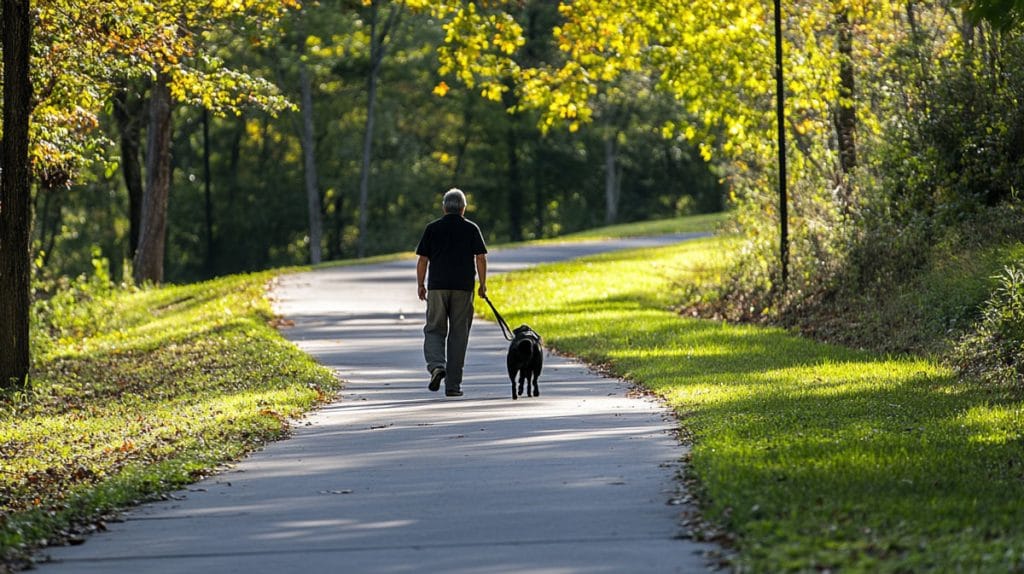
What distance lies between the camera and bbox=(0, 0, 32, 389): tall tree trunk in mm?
17828

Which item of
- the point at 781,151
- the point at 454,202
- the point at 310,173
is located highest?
the point at 310,173

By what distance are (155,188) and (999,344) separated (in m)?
28.5

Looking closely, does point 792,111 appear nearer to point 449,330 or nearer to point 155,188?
point 449,330

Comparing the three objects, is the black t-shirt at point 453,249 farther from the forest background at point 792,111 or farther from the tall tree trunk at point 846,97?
the tall tree trunk at point 846,97

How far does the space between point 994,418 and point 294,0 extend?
549 inches

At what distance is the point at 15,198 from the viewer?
60.0 feet

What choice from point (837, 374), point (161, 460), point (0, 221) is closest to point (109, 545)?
point (161, 460)

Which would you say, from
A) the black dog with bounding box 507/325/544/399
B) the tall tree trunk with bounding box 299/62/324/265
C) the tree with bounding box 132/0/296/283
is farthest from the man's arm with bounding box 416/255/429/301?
the tall tree trunk with bounding box 299/62/324/265

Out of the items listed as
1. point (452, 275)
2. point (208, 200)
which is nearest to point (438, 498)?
point (452, 275)

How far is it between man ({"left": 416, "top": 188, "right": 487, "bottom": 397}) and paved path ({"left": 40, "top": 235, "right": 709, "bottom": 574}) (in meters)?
0.31

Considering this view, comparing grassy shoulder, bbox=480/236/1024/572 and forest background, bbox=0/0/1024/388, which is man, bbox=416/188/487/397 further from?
forest background, bbox=0/0/1024/388

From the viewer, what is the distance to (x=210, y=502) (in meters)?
10.1

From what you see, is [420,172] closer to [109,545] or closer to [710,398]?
[710,398]

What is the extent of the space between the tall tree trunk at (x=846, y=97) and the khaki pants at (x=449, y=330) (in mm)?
11287
